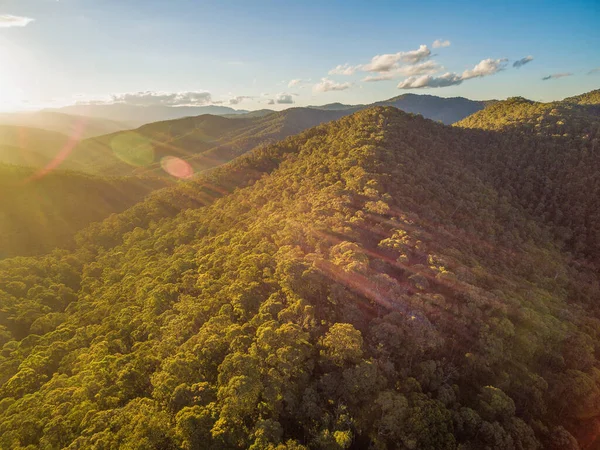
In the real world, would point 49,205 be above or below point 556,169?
below

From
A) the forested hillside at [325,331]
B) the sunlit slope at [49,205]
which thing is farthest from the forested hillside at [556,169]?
the sunlit slope at [49,205]

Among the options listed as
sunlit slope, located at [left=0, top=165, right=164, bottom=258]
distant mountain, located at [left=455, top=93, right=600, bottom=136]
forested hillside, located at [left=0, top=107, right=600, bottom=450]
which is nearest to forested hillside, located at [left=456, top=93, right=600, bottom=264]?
distant mountain, located at [left=455, top=93, right=600, bottom=136]

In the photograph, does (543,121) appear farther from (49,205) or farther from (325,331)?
(49,205)

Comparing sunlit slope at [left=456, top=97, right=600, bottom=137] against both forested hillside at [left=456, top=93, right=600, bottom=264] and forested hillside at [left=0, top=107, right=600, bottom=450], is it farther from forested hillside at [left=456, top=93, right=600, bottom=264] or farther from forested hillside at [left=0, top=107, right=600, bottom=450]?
forested hillside at [left=0, top=107, right=600, bottom=450]

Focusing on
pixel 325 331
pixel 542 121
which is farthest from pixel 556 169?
pixel 325 331

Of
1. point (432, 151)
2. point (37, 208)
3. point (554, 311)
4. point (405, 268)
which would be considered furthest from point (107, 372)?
point (37, 208)
